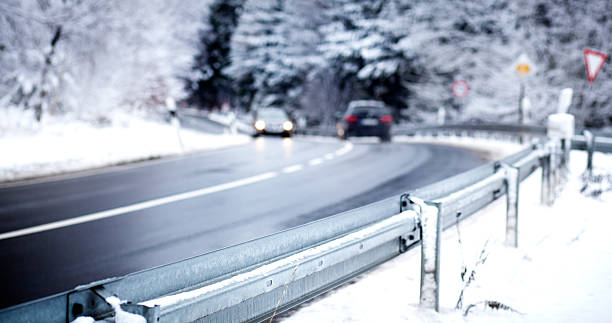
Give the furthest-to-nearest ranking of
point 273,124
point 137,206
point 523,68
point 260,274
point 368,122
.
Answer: point 273,124
point 368,122
point 523,68
point 137,206
point 260,274

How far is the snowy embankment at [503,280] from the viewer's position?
12.5 ft

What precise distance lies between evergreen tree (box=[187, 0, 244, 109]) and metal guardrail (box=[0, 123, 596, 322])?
228ft

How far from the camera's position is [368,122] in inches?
952

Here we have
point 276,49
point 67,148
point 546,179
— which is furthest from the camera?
point 276,49

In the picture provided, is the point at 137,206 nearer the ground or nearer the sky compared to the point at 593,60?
nearer the ground

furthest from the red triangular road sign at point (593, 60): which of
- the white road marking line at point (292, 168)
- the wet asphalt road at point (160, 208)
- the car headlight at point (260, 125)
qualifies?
the car headlight at point (260, 125)

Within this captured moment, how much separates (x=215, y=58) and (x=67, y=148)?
60302 mm

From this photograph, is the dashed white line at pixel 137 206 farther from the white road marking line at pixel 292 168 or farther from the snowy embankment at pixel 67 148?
the snowy embankment at pixel 67 148

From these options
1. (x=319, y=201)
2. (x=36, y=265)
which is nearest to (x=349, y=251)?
(x=36, y=265)

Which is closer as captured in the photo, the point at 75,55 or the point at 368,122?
the point at 368,122

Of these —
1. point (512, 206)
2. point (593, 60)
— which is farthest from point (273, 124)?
→ point (512, 206)

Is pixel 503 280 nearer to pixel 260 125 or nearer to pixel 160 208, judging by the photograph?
pixel 160 208

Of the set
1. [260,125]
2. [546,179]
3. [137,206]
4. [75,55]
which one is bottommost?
[260,125]

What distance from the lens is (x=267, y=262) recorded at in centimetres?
272
